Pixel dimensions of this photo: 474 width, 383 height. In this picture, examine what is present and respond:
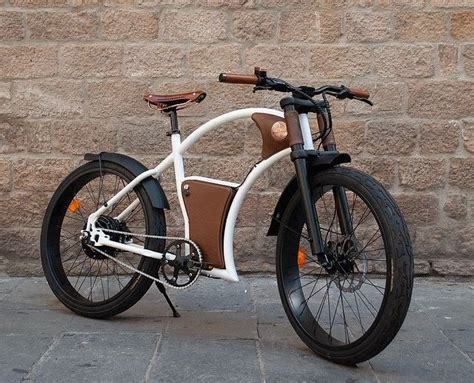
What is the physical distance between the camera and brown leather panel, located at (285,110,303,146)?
11.2 ft

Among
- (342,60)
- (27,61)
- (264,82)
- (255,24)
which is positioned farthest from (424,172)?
(27,61)

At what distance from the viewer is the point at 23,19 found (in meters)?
5.02

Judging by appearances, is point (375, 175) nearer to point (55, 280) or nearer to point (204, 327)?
point (204, 327)

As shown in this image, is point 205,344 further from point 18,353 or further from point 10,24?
point 10,24

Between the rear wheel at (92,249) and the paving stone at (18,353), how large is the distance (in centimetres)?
44

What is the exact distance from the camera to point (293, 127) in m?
3.43

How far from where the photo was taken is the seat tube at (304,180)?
3316 mm

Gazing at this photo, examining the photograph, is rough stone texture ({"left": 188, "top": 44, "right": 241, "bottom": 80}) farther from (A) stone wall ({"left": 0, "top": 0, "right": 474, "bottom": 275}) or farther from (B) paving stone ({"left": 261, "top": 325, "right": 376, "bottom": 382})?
(B) paving stone ({"left": 261, "top": 325, "right": 376, "bottom": 382})

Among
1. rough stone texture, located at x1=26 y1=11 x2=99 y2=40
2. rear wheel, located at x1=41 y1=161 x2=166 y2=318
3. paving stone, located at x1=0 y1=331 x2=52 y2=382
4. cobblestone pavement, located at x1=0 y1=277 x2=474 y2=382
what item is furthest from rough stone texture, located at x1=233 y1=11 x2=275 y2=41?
paving stone, located at x1=0 y1=331 x2=52 y2=382

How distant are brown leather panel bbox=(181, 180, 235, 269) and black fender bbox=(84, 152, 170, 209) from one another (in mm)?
147

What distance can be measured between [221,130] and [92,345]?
76.9 inches

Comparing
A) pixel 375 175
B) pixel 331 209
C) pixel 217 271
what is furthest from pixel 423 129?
pixel 217 271

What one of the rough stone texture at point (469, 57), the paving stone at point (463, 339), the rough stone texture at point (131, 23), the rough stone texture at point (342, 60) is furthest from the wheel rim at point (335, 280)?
the rough stone texture at point (131, 23)

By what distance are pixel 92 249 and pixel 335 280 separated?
1469 mm
